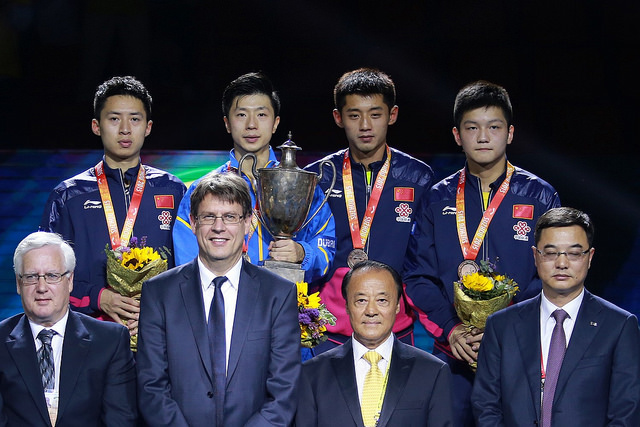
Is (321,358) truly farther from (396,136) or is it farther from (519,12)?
(519,12)

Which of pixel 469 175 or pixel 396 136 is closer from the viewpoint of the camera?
pixel 469 175

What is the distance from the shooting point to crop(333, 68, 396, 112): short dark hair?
4.78m

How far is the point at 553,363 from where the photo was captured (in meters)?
3.68

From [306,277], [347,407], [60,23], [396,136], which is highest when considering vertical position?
[60,23]

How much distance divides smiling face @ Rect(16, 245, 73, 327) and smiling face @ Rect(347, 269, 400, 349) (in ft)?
3.56

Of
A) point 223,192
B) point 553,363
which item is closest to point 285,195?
point 223,192

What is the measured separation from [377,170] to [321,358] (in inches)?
52.5

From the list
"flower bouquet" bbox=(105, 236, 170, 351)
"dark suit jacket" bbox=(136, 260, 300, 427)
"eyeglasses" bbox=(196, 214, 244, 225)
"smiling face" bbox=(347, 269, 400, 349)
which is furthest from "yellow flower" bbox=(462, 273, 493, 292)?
"flower bouquet" bbox=(105, 236, 170, 351)

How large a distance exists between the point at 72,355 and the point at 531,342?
173cm

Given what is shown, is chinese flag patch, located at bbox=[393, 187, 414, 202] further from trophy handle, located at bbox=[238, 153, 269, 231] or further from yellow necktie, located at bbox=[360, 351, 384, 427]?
yellow necktie, located at bbox=[360, 351, 384, 427]

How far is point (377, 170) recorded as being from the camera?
4742 millimetres

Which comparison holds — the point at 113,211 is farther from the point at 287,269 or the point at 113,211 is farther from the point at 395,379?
the point at 395,379

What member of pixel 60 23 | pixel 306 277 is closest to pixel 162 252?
pixel 306 277

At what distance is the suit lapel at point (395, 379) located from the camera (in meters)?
3.53
